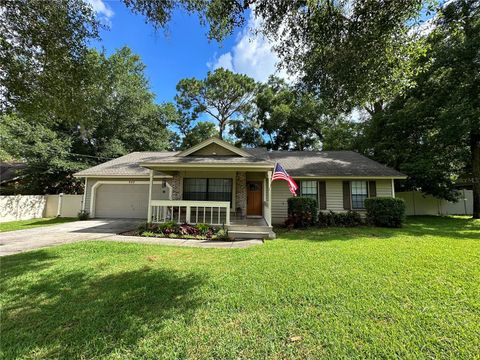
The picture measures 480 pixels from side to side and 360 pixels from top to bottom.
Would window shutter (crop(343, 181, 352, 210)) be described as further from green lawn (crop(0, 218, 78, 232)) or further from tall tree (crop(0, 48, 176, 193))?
green lawn (crop(0, 218, 78, 232))

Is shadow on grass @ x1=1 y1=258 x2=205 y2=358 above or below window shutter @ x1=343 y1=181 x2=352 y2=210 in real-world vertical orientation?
below

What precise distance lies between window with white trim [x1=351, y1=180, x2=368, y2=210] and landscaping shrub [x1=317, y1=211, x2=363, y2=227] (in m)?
1.12

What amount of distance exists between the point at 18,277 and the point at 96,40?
656 cm

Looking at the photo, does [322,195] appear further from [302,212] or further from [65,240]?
[65,240]

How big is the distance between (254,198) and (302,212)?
2.80 meters

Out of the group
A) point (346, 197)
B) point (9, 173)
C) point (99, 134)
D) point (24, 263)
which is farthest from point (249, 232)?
point (9, 173)

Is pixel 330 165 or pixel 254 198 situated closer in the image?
pixel 254 198

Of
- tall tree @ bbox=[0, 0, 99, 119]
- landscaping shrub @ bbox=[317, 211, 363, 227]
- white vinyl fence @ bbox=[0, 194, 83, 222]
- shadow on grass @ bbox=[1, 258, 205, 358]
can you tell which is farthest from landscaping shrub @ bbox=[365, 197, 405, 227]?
white vinyl fence @ bbox=[0, 194, 83, 222]

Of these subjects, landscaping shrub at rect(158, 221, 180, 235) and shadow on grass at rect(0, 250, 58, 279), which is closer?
shadow on grass at rect(0, 250, 58, 279)

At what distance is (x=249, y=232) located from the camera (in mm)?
9102

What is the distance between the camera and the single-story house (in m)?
10.7

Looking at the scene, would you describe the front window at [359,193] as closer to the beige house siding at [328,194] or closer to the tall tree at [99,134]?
the beige house siding at [328,194]

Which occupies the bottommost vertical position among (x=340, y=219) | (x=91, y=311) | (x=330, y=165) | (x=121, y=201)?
(x=91, y=311)

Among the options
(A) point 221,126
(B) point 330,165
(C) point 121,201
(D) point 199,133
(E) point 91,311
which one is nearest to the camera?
(E) point 91,311
